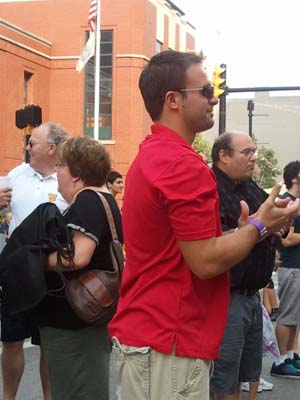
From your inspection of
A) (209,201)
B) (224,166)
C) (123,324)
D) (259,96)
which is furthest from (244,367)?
(259,96)

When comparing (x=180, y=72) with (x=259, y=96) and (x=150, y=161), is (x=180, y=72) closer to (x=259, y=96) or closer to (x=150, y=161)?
(x=150, y=161)

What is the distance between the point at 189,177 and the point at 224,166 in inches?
90.9

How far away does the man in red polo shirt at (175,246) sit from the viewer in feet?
7.40

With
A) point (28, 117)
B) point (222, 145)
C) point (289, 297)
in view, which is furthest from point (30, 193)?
point (28, 117)

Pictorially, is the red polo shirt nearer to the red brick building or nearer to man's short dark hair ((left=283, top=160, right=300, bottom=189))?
man's short dark hair ((left=283, top=160, right=300, bottom=189))

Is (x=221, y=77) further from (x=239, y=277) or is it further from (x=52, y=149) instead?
(x=239, y=277)

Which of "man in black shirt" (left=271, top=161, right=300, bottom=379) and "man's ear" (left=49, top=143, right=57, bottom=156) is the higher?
"man's ear" (left=49, top=143, right=57, bottom=156)

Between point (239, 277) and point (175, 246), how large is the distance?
6.50 feet

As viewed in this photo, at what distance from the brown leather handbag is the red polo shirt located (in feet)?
3.04

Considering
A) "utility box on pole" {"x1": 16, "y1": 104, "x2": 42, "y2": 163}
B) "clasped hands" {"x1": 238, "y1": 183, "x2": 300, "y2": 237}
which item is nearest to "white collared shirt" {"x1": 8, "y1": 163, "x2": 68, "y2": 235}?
"clasped hands" {"x1": 238, "y1": 183, "x2": 300, "y2": 237}

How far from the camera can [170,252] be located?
2.37 metres

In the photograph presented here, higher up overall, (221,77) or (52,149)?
(221,77)

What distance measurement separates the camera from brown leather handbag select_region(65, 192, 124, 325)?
133 inches

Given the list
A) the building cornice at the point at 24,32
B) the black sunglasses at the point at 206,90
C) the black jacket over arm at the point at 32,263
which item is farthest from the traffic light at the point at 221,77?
the building cornice at the point at 24,32
